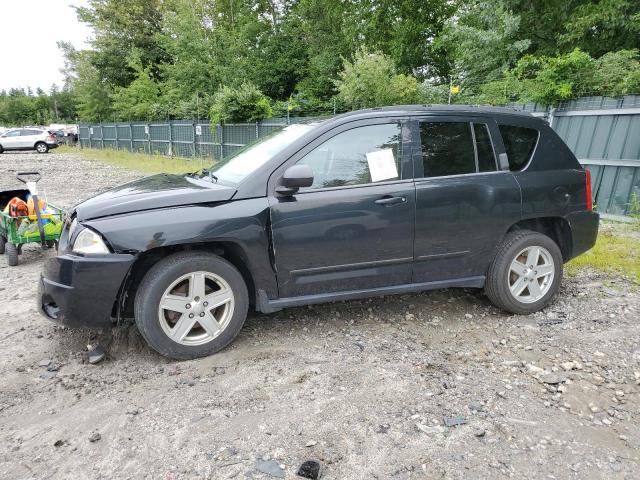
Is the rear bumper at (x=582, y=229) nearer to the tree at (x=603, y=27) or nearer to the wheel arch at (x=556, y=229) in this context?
the wheel arch at (x=556, y=229)

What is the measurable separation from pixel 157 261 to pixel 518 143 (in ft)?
10.4

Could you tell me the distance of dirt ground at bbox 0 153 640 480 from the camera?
7.98 ft

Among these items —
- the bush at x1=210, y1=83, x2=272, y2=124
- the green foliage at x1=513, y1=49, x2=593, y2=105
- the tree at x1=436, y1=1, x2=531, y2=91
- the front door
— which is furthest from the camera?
the bush at x1=210, y1=83, x2=272, y2=124

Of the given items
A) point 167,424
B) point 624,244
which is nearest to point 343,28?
point 624,244

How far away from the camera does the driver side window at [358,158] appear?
3629 mm

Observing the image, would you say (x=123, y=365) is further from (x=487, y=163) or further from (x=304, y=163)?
(x=487, y=163)

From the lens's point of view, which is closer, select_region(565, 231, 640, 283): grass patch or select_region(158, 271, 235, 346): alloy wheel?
select_region(158, 271, 235, 346): alloy wheel

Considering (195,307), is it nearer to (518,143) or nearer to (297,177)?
(297,177)

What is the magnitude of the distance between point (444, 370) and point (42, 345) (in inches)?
119

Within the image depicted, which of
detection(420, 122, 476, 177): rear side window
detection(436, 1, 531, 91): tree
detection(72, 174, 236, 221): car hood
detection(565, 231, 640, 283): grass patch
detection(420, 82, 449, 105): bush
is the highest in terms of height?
detection(436, 1, 531, 91): tree

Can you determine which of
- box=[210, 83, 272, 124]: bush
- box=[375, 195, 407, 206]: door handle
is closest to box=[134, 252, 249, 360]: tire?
box=[375, 195, 407, 206]: door handle

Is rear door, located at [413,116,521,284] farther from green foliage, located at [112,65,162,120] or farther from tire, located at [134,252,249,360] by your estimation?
green foliage, located at [112,65,162,120]

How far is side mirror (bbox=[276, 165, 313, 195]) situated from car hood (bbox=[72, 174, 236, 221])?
1.35 ft

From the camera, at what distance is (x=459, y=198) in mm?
3836
